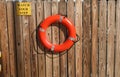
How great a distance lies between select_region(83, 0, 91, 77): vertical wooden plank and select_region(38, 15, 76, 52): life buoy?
25 cm

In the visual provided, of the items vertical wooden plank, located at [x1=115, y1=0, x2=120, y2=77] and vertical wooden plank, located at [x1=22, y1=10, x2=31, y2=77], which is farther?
vertical wooden plank, located at [x1=115, y1=0, x2=120, y2=77]

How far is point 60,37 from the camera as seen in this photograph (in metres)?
4.50

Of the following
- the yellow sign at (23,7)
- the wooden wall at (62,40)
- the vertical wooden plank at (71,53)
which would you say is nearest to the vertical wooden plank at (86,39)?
the wooden wall at (62,40)

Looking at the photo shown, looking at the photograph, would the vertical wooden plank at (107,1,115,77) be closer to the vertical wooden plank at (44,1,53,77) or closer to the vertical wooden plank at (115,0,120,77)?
the vertical wooden plank at (115,0,120,77)

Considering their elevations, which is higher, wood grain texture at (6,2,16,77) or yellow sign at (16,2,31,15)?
yellow sign at (16,2,31,15)

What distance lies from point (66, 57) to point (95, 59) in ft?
1.83

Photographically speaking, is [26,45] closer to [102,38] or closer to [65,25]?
[65,25]

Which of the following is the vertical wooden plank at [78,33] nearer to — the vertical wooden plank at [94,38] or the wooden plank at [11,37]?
the vertical wooden plank at [94,38]

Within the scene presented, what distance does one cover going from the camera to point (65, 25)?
4418 mm

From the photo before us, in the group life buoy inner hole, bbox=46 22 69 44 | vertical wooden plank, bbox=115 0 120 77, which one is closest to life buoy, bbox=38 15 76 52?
life buoy inner hole, bbox=46 22 69 44

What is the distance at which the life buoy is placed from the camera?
4359mm

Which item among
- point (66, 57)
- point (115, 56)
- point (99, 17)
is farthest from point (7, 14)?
point (115, 56)

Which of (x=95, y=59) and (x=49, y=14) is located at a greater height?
(x=49, y=14)

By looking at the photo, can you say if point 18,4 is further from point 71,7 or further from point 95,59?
point 95,59
